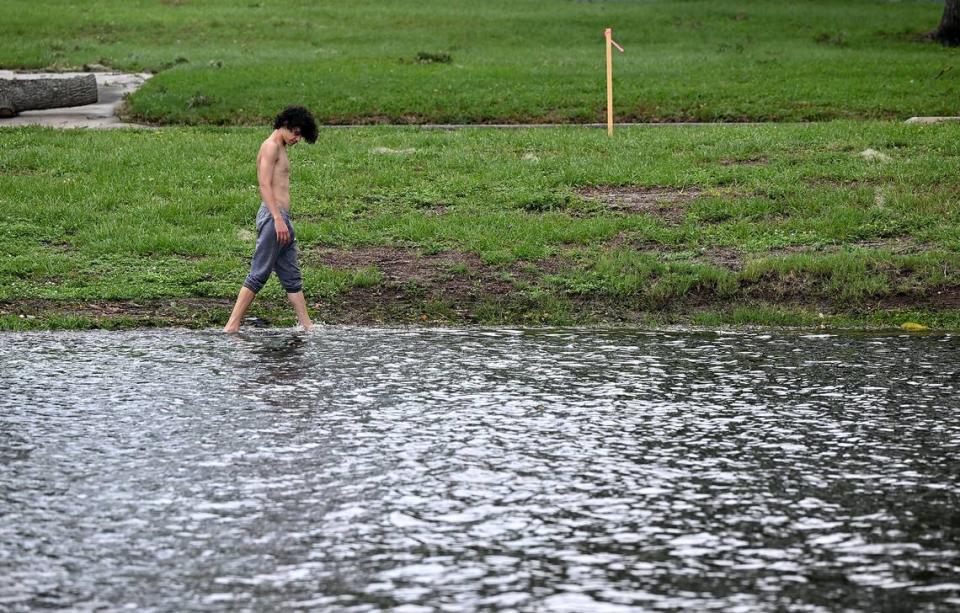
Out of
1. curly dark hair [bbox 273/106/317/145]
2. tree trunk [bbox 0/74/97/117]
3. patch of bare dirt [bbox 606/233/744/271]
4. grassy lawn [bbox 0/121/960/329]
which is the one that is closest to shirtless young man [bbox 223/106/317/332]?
curly dark hair [bbox 273/106/317/145]

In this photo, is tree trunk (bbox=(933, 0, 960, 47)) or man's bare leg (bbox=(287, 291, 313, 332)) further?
tree trunk (bbox=(933, 0, 960, 47))

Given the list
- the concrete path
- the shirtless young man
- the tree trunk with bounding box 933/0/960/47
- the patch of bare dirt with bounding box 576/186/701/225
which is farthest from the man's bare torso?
the tree trunk with bounding box 933/0/960/47

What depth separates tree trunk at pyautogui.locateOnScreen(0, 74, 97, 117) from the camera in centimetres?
2100

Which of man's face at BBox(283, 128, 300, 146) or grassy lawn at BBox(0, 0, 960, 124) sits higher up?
grassy lawn at BBox(0, 0, 960, 124)

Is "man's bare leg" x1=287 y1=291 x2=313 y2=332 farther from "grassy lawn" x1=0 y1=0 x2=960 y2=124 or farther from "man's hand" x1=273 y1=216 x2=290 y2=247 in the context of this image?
"grassy lawn" x1=0 y1=0 x2=960 y2=124

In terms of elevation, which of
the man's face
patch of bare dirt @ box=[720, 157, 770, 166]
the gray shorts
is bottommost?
the gray shorts

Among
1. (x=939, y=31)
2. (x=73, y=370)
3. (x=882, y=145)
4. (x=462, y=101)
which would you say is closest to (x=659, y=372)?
(x=73, y=370)

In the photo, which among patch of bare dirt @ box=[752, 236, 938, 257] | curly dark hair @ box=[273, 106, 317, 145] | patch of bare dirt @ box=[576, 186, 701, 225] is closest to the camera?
curly dark hair @ box=[273, 106, 317, 145]

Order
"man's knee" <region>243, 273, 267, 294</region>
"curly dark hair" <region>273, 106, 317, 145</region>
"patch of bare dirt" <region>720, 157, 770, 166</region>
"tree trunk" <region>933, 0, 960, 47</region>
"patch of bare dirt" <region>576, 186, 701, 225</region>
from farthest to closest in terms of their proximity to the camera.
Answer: "tree trunk" <region>933, 0, 960, 47</region> < "patch of bare dirt" <region>720, 157, 770, 166</region> < "patch of bare dirt" <region>576, 186, 701, 225</region> < "man's knee" <region>243, 273, 267, 294</region> < "curly dark hair" <region>273, 106, 317, 145</region>

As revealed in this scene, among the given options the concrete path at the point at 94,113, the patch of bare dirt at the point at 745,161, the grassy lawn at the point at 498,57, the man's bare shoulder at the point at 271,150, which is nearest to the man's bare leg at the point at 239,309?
the man's bare shoulder at the point at 271,150

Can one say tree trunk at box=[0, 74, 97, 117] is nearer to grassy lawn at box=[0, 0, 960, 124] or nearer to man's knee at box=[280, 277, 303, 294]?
grassy lawn at box=[0, 0, 960, 124]

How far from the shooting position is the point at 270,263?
456 inches

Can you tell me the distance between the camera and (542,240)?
46.1 ft

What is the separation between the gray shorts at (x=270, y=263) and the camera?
11.6 m
